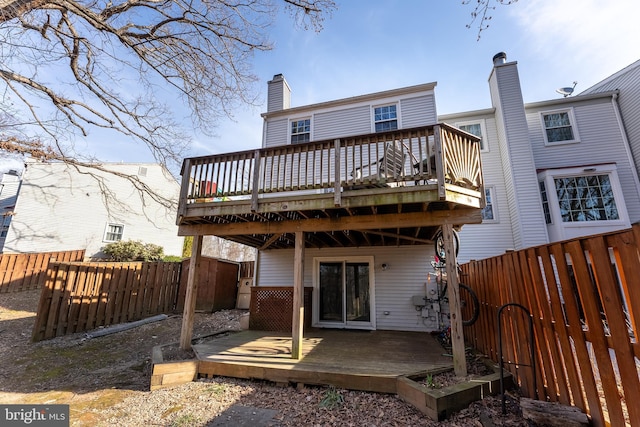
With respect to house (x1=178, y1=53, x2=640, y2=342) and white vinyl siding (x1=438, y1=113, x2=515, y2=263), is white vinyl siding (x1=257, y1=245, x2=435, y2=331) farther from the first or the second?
Answer: white vinyl siding (x1=438, y1=113, x2=515, y2=263)

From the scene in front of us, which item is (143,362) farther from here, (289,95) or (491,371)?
(289,95)

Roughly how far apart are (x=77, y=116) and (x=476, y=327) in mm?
10858

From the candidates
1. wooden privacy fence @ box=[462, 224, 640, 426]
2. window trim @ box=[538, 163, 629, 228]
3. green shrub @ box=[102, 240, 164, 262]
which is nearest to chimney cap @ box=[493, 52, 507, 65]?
window trim @ box=[538, 163, 629, 228]

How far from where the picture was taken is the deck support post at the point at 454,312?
3.95 metres

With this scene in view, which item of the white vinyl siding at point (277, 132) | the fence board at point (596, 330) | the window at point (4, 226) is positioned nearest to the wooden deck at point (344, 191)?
the fence board at point (596, 330)

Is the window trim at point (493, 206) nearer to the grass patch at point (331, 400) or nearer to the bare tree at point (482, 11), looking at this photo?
the bare tree at point (482, 11)

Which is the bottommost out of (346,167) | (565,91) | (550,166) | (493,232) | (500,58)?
(493,232)

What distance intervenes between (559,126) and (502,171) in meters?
Result: 2.96

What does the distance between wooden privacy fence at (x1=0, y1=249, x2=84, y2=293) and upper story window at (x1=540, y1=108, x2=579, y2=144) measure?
64.7 feet

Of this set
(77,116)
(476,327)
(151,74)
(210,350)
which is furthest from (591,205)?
(77,116)

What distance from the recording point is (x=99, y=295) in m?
7.84

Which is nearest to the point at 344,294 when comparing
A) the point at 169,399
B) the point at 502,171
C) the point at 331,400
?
the point at 331,400

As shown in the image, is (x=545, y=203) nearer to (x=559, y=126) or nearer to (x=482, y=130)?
(x=559, y=126)

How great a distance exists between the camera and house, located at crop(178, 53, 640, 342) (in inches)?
208
